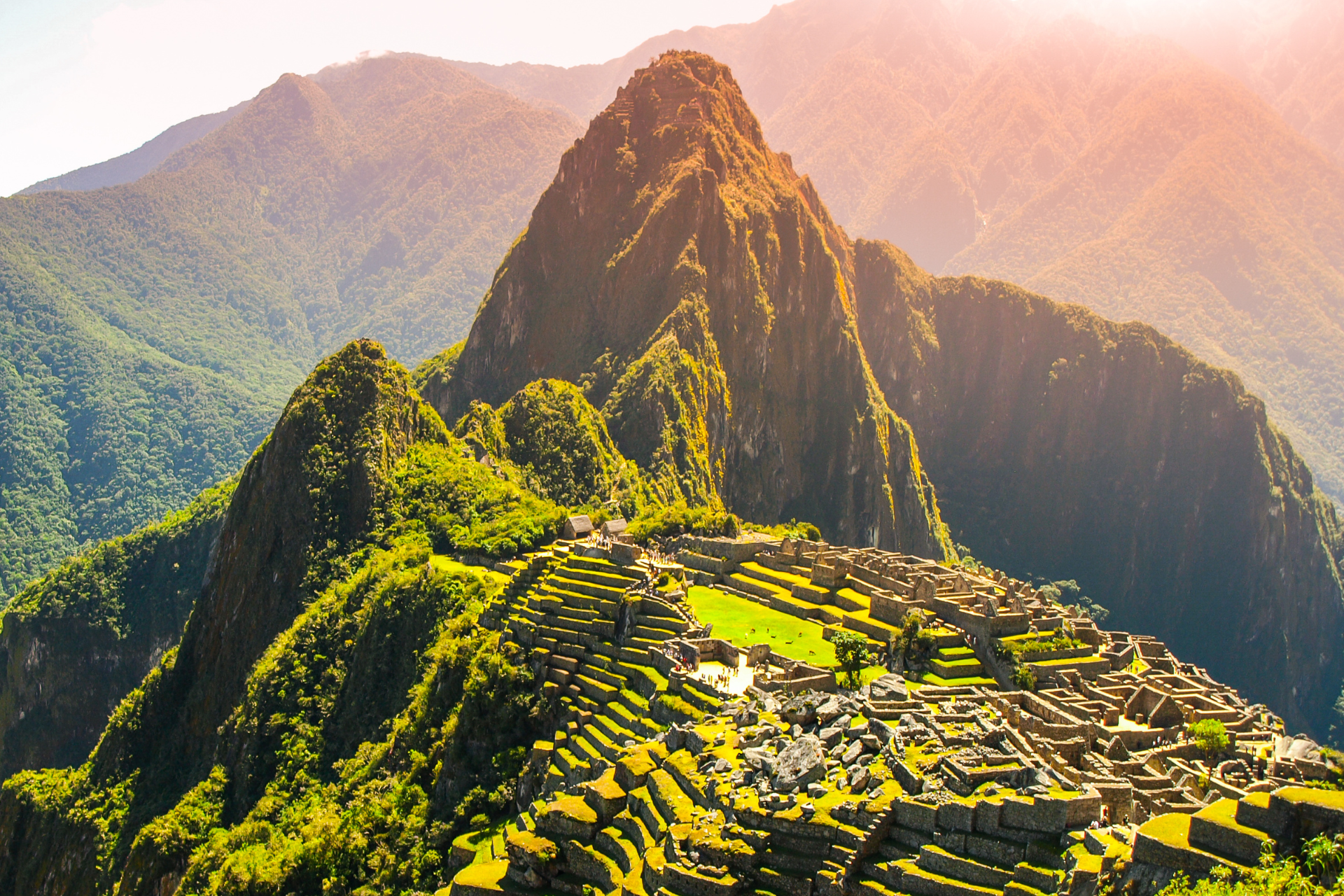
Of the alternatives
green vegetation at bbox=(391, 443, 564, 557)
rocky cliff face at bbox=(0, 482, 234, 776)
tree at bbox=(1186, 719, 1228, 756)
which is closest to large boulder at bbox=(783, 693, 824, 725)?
tree at bbox=(1186, 719, 1228, 756)

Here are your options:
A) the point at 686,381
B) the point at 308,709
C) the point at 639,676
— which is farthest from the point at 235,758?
the point at 686,381

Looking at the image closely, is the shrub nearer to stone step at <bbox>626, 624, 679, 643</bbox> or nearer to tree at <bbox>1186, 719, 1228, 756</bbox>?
tree at <bbox>1186, 719, 1228, 756</bbox>

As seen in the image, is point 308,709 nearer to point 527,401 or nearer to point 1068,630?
point 1068,630

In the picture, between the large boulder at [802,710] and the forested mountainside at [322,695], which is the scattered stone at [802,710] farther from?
the forested mountainside at [322,695]

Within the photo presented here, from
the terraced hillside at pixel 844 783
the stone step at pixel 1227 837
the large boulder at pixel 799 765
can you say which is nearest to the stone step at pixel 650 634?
the terraced hillside at pixel 844 783

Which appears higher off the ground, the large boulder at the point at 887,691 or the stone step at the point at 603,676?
the large boulder at the point at 887,691

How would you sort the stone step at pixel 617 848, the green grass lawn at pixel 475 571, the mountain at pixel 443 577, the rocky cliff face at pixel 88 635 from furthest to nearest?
1. the rocky cliff face at pixel 88 635
2. the green grass lawn at pixel 475 571
3. the mountain at pixel 443 577
4. the stone step at pixel 617 848

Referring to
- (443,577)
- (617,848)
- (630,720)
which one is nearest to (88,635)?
(443,577)
